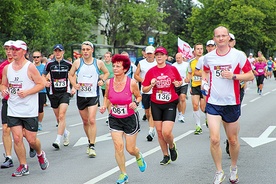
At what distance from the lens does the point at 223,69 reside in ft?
25.9

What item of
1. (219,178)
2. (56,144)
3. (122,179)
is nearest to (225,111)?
(219,178)

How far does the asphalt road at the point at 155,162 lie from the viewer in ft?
27.9

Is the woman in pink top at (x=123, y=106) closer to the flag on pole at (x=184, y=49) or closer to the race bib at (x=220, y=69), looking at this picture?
the race bib at (x=220, y=69)

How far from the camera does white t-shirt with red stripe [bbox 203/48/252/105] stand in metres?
7.89

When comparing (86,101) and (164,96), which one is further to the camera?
(86,101)

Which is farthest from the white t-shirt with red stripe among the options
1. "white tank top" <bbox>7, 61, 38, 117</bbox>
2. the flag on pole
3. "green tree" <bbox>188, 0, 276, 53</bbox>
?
"green tree" <bbox>188, 0, 276, 53</bbox>

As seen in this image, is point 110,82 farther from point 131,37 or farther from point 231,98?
point 131,37

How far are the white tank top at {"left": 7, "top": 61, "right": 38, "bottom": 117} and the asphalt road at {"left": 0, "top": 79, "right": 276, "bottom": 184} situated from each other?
93 cm

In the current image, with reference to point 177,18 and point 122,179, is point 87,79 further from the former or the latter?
point 177,18

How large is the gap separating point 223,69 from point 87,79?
12.0 feet

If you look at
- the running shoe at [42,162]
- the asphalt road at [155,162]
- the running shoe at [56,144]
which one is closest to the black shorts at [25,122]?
the running shoe at [42,162]

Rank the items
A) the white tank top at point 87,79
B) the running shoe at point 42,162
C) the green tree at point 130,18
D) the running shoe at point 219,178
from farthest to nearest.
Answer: the green tree at point 130,18 → the white tank top at point 87,79 → the running shoe at point 42,162 → the running shoe at point 219,178

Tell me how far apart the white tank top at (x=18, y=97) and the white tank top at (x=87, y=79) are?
220 cm

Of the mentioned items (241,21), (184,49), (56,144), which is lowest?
(56,144)
